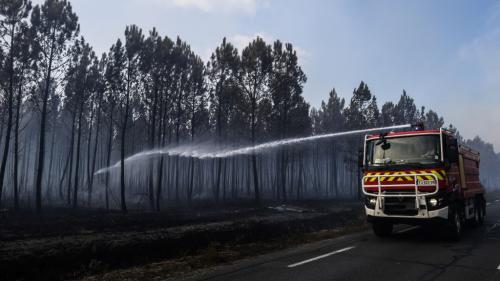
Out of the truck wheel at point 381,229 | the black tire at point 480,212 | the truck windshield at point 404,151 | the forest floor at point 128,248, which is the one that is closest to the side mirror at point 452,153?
the truck windshield at point 404,151

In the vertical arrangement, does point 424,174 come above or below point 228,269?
above

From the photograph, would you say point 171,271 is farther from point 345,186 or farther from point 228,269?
point 345,186

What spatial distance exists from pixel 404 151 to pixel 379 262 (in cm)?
431

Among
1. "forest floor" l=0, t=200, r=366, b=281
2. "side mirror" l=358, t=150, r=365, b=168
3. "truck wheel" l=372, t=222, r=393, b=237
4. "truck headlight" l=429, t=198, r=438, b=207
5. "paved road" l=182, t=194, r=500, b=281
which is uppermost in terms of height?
"side mirror" l=358, t=150, r=365, b=168

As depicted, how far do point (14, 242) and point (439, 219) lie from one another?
13542 millimetres

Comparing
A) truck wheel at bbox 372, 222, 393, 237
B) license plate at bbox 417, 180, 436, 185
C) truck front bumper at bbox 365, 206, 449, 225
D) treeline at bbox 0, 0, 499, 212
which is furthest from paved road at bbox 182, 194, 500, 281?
treeline at bbox 0, 0, 499, 212

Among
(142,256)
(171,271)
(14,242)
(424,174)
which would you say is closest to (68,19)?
(14,242)

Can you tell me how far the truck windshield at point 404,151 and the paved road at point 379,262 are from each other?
8.32 ft

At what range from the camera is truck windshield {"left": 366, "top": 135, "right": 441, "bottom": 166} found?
1112 centimetres

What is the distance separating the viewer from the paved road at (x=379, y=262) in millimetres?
7348

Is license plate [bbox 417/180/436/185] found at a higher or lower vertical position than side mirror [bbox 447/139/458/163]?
lower

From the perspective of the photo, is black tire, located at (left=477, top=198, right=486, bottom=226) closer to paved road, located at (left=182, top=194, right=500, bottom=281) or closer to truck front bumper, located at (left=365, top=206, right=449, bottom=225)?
paved road, located at (left=182, top=194, right=500, bottom=281)

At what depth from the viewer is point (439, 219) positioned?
10477 millimetres

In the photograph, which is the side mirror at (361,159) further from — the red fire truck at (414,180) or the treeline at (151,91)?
the treeline at (151,91)
